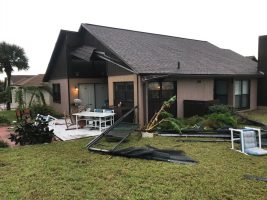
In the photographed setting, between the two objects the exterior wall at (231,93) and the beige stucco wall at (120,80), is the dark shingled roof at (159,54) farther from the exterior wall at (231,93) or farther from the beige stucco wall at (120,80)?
the exterior wall at (231,93)

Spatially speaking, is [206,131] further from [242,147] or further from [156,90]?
[156,90]

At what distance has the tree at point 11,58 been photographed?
21312mm

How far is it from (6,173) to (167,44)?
13862mm

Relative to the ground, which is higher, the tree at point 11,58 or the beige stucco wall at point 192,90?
the tree at point 11,58

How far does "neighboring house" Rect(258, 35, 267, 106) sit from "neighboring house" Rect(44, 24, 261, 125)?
1.42 feet

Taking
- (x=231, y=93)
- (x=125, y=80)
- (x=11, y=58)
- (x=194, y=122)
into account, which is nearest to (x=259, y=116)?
(x=231, y=93)

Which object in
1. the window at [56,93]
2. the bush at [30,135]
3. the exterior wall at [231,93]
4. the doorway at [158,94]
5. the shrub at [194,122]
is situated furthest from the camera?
A: the window at [56,93]

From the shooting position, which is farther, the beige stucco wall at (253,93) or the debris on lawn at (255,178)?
the beige stucco wall at (253,93)

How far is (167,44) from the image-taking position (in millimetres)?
17031

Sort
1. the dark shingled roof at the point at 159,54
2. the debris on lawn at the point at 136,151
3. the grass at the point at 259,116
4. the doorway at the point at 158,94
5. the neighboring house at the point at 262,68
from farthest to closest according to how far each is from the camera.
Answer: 1. the neighboring house at the point at 262,68
2. the grass at the point at 259,116
3. the dark shingled roof at the point at 159,54
4. the doorway at the point at 158,94
5. the debris on lawn at the point at 136,151

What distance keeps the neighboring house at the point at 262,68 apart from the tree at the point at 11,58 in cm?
2010

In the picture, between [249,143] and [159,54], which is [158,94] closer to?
[159,54]

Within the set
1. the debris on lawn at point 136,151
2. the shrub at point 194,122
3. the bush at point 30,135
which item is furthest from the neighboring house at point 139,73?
the bush at point 30,135

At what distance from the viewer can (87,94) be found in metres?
15.3
